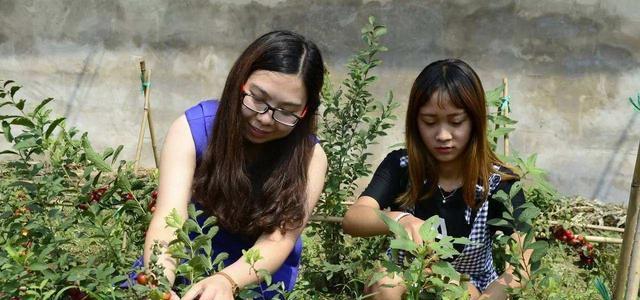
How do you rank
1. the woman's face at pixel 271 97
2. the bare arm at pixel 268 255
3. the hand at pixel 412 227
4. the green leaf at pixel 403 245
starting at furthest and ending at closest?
the woman's face at pixel 271 97, the hand at pixel 412 227, the bare arm at pixel 268 255, the green leaf at pixel 403 245

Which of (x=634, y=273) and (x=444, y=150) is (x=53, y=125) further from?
(x=634, y=273)

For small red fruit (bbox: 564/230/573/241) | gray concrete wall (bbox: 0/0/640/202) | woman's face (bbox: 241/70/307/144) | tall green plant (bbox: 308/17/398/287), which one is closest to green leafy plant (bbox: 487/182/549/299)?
woman's face (bbox: 241/70/307/144)

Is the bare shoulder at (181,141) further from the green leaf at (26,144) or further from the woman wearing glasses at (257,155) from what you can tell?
the green leaf at (26,144)

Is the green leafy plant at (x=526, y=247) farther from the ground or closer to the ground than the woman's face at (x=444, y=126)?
closer to the ground

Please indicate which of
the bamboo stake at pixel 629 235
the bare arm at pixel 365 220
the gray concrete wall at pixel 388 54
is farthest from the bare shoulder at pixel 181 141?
the gray concrete wall at pixel 388 54

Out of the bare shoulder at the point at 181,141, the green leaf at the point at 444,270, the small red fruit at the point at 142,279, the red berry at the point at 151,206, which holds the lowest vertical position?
the red berry at the point at 151,206

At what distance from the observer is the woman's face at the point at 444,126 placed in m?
1.82

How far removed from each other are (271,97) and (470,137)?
1.86 ft

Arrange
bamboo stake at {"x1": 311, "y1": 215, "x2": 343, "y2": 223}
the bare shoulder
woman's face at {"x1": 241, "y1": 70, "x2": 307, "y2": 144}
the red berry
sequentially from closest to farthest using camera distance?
1. woman's face at {"x1": 241, "y1": 70, "x2": 307, "y2": 144}
2. the bare shoulder
3. the red berry
4. bamboo stake at {"x1": 311, "y1": 215, "x2": 343, "y2": 223}

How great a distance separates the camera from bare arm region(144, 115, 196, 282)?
5.28 feet

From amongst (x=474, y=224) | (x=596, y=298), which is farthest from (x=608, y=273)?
(x=474, y=224)

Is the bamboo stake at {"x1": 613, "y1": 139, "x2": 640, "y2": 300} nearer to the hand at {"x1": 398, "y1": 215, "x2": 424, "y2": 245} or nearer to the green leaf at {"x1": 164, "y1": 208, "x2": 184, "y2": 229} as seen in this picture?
the hand at {"x1": 398, "y1": 215, "x2": 424, "y2": 245}

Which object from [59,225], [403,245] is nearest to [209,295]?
[403,245]

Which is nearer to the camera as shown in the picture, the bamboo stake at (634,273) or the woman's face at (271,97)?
the bamboo stake at (634,273)
